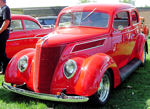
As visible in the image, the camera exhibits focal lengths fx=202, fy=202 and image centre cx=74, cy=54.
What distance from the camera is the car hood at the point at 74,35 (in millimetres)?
3372

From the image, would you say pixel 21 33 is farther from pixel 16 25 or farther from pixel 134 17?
pixel 134 17

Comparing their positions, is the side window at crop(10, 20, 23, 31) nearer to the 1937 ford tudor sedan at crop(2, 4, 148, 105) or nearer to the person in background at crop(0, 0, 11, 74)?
the person in background at crop(0, 0, 11, 74)

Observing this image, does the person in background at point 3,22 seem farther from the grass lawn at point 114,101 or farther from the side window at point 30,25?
the side window at point 30,25

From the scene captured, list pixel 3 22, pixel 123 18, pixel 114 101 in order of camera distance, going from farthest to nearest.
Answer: pixel 123 18 → pixel 3 22 → pixel 114 101

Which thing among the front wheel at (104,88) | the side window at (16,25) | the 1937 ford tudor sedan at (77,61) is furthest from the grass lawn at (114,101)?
the side window at (16,25)

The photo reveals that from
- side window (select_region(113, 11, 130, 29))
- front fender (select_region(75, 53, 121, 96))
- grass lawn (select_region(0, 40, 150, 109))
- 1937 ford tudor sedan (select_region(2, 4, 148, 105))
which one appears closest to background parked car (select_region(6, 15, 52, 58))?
1937 ford tudor sedan (select_region(2, 4, 148, 105))

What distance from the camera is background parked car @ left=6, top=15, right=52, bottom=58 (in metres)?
6.07

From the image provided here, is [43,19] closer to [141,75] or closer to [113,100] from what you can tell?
[141,75]

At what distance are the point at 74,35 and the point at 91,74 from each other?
→ 99cm

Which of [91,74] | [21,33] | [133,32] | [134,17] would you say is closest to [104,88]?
[91,74]

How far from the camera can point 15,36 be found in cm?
611

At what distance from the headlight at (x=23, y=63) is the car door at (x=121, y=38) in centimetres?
186

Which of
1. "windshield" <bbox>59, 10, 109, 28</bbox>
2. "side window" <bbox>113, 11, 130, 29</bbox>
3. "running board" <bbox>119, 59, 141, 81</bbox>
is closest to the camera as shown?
"running board" <bbox>119, 59, 141, 81</bbox>

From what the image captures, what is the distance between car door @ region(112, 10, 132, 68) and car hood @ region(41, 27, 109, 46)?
0.39 meters
